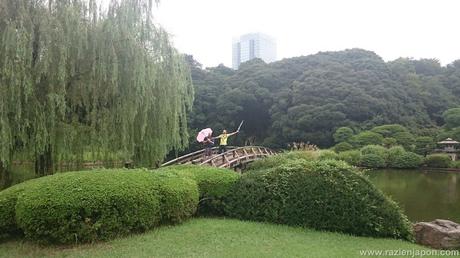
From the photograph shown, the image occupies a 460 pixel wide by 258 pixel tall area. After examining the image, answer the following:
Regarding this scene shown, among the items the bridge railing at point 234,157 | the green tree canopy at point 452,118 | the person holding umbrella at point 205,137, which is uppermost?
the green tree canopy at point 452,118

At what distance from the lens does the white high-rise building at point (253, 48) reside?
86750mm

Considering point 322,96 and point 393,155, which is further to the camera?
point 322,96

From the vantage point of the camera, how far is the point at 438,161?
28.7m

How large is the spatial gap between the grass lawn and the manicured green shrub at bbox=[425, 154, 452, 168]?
81.5 ft

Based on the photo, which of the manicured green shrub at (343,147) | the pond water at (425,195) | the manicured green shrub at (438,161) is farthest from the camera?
the manicured green shrub at (343,147)

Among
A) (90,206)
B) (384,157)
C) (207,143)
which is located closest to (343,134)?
(384,157)

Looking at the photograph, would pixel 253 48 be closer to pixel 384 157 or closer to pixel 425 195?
pixel 384 157

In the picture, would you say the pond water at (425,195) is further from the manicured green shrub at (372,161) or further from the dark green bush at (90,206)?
the dark green bush at (90,206)

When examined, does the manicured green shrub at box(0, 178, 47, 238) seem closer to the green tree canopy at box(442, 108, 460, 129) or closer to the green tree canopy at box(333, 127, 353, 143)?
the green tree canopy at box(333, 127, 353, 143)

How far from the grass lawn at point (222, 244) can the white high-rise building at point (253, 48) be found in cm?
7998

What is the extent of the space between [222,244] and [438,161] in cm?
2717

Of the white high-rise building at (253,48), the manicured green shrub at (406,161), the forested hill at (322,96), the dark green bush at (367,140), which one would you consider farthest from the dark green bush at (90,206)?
the white high-rise building at (253,48)

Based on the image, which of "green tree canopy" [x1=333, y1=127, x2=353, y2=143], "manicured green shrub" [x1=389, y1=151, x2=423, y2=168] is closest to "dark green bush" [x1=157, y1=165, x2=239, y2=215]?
"manicured green shrub" [x1=389, y1=151, x2=423, y2=168]

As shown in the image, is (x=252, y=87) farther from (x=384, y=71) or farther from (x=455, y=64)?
(x=455, y=64)
